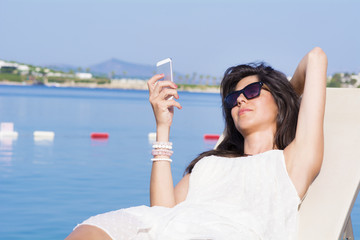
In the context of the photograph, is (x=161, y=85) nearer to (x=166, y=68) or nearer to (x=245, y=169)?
(x=166, y=68)

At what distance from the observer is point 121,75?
118 meters

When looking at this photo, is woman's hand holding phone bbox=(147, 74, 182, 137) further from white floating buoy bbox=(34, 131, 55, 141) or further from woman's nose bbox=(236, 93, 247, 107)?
white floating buoy bbox=(34, 131, 55, 141)

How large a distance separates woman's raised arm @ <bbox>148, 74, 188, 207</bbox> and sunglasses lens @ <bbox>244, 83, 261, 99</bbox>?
35 centimetres

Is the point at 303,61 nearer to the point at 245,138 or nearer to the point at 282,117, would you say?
the point at 282,117

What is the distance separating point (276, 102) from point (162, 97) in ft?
1.90

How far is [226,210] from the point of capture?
2531mm

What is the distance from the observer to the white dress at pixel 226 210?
7.75 ft

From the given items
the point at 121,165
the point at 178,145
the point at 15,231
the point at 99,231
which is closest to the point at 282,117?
the point at 99,231

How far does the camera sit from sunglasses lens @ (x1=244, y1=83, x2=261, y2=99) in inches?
114

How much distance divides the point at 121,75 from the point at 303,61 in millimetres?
116079

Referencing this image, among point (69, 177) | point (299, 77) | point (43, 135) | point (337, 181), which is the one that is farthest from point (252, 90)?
point (43, 135)

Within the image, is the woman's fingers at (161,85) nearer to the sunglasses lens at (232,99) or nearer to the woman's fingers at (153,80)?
the woman's fingers at (153,80)

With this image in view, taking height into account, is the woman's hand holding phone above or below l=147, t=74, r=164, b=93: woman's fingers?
below

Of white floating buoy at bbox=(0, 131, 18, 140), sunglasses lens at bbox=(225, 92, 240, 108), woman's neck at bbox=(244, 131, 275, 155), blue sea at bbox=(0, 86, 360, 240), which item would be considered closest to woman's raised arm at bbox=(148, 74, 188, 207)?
sunglasses lens at bbox=(225, 92, 240, 108)
